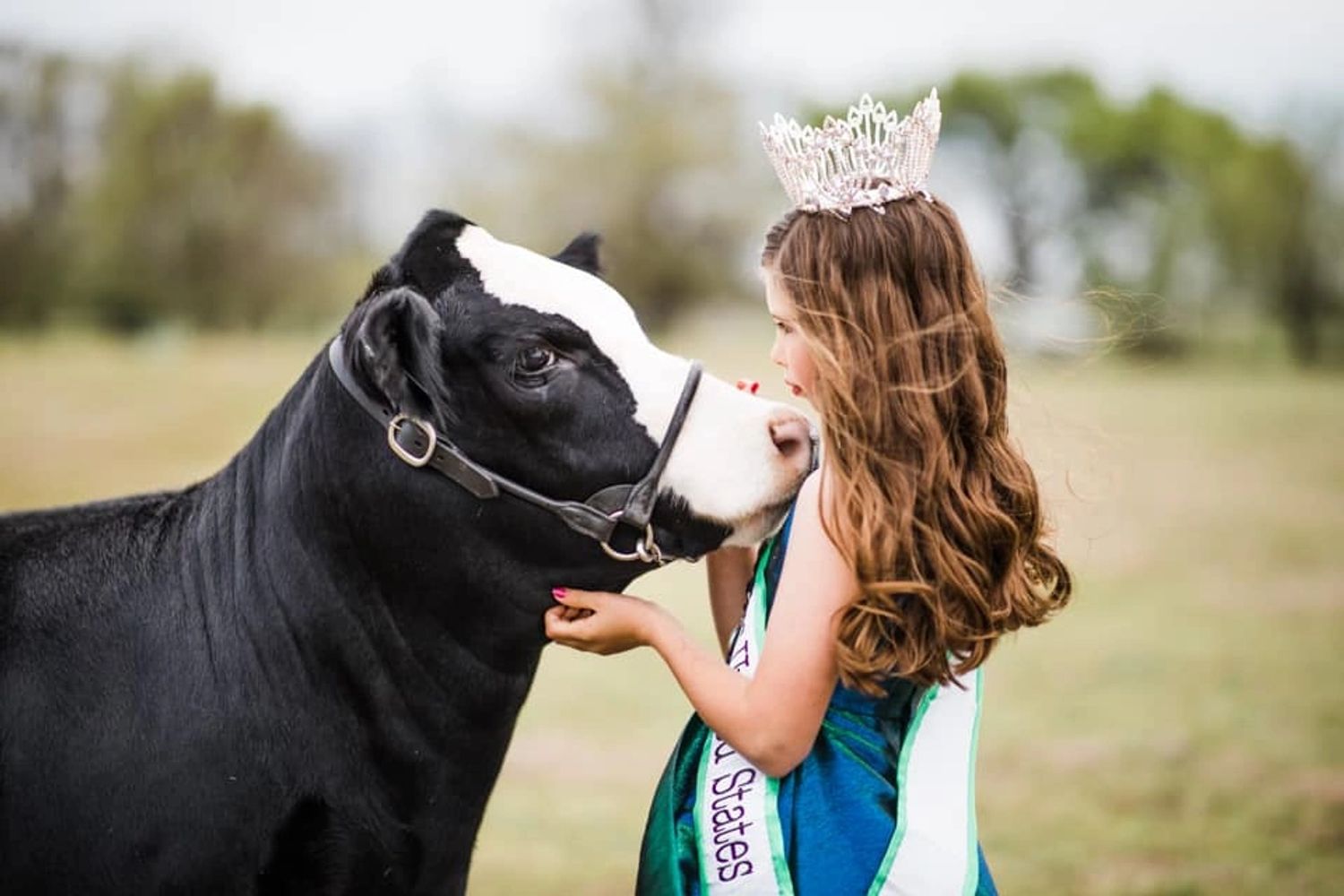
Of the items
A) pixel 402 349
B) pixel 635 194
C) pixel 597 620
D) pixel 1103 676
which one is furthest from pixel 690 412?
pixel 635 194

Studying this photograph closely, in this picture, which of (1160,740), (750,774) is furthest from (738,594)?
(1160,740)

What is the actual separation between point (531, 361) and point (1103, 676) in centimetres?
880

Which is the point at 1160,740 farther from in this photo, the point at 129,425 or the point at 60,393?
the point at 60,393

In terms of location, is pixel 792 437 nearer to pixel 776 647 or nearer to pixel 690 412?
pixel 690 412

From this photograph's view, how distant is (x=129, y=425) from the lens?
65.5 feet

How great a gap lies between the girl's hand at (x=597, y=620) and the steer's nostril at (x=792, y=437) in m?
0.45

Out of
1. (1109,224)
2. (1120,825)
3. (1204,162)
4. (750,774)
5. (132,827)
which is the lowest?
(1120,825)

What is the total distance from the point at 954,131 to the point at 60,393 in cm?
2695

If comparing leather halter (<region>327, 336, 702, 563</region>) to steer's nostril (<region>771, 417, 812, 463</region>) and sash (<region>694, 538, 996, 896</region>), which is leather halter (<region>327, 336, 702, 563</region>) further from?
sash (<region>694, 538, 996, 896</region>)

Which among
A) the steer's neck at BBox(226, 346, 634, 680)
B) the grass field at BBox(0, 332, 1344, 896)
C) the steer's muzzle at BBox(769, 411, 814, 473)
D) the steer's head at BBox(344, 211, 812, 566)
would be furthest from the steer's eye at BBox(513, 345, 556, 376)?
the grass field at BBox(0, 332, 1344, 896)

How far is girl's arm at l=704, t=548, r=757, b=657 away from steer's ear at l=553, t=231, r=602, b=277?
32.2 inches

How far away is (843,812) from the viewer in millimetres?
2607

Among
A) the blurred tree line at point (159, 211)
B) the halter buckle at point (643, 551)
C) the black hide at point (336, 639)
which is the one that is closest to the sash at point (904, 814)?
the halter buckle at point (643, 551)

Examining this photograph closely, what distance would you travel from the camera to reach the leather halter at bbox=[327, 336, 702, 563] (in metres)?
2.54
